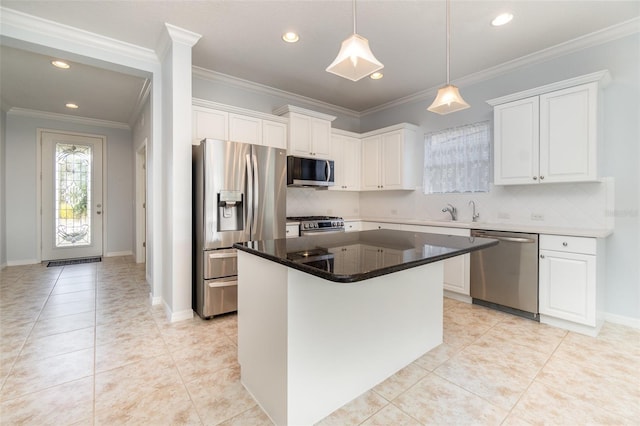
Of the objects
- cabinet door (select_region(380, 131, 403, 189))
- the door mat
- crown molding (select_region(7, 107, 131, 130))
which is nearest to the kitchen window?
cabinet door (select_region(380, 131, 403, 189))

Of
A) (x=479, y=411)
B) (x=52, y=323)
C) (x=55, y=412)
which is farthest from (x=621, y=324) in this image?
(x=52, y=323)

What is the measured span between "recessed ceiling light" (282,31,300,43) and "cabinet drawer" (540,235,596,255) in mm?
3035

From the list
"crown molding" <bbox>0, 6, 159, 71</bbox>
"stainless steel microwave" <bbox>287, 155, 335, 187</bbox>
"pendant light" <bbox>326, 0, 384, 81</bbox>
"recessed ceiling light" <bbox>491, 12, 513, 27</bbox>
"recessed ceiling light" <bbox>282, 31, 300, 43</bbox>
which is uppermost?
"recessed ceiling light" <bbox>282, 31, 300, 43</bbox>

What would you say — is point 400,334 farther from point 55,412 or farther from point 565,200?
point 565,200

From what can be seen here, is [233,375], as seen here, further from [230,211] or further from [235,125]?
[235,125]

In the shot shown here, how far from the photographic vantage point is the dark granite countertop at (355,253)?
113cm

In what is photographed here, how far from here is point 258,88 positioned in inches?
161

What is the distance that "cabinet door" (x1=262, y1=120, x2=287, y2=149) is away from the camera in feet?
12.4

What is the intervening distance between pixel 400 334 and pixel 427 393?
0.36 metres

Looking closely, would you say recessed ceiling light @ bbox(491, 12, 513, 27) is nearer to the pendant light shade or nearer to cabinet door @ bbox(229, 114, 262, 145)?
the pendant light shade

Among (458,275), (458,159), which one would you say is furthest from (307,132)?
(458,275)

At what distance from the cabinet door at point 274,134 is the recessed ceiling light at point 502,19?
Answer: 8.22ft

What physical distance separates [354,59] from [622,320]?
3431mm

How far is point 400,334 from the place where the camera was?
1.98m
